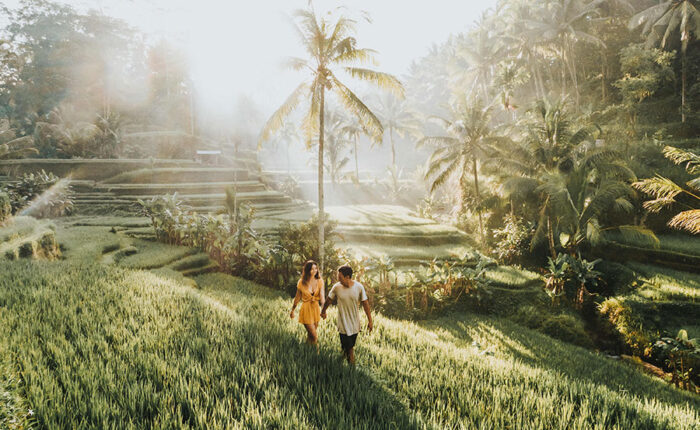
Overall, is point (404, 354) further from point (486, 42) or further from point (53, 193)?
point (486, 42)

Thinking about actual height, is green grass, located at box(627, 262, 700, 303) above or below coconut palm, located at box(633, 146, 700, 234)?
below

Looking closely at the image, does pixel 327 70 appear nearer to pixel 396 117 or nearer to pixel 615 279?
pixel 615 279

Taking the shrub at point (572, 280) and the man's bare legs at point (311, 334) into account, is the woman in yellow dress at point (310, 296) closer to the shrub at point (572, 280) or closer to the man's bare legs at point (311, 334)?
the man's bare legs at point (311, 334)

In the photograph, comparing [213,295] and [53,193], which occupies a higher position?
[53,193]

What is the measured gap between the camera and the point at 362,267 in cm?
918

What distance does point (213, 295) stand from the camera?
7438 millimetres

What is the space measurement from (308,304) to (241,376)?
3.80 ft

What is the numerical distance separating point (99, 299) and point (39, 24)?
37598 millimetres

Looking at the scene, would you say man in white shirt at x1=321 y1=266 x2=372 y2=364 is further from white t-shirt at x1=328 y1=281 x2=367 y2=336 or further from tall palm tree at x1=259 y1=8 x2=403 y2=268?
tall palm tree at x1=259 y1=8 x2=403 y2=268

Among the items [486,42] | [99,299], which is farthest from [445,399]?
[486,42]

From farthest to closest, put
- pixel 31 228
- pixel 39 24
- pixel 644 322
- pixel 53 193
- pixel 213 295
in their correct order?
pixel 39 24 < pixel 53 193 < pixel 31 228 < pixel 644 322 < pixel 213 295

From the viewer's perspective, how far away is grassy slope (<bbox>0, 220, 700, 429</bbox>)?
9.26 feet

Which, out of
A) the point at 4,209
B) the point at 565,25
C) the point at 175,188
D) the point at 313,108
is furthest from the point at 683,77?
the point at 4,209

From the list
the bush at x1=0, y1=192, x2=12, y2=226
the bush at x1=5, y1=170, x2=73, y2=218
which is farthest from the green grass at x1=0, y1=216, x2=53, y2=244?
the bush at x1=5, y1=170, x2=73, y2=218
